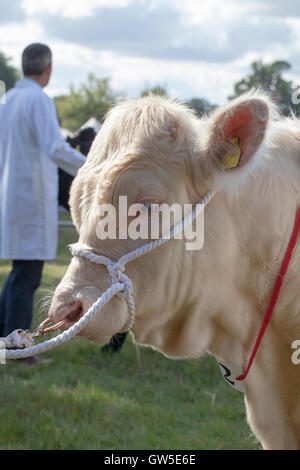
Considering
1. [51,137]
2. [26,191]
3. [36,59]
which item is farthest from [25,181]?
[36,59]

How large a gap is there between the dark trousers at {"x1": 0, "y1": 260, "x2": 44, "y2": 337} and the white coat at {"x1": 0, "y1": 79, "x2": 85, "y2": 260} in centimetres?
14

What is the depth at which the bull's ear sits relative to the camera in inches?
74.7

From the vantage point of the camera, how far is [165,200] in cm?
196

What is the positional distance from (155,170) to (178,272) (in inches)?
13.4

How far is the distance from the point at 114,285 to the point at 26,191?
3524 mm

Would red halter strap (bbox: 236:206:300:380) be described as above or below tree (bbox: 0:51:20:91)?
below

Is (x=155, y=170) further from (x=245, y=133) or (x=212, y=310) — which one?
(x=212, y=310)

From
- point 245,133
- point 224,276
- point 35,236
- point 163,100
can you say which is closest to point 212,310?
point 224,276

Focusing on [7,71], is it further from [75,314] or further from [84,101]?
[75,314]

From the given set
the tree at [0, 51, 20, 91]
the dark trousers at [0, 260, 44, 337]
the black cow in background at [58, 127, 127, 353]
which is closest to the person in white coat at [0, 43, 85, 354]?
the dark trousers at [0, 260, 44, 337]

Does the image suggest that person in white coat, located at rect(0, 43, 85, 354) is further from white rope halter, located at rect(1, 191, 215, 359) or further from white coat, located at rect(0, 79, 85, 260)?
white rope halter, located at rect(1, 191, 215, 359)

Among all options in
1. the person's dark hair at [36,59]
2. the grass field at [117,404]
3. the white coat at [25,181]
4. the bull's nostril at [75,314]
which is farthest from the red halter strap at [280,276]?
the person's dark hair at [36,59]

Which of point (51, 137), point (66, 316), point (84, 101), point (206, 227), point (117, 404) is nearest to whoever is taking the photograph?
point (66, 316)

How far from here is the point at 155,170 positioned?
77.7 inches
